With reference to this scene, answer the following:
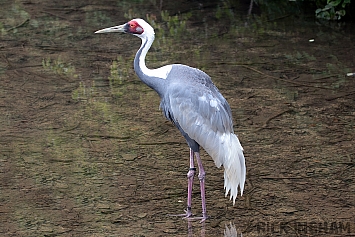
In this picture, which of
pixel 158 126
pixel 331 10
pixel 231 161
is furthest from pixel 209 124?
pixel 331 10

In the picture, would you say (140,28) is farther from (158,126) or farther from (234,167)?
(158,126)

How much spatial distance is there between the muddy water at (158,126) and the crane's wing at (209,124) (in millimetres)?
344

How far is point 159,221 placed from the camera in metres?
4.80

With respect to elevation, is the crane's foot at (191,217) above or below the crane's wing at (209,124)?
below

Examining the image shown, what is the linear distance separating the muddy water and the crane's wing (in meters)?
0.34

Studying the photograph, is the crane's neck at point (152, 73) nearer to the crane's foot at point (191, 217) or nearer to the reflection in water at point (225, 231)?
the crane's foot at point (191, 217)

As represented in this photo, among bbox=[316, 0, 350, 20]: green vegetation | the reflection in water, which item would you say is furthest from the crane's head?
bbox=[316, 0, 350, 20]: green vegetation

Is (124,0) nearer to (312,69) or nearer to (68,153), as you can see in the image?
(312,69)

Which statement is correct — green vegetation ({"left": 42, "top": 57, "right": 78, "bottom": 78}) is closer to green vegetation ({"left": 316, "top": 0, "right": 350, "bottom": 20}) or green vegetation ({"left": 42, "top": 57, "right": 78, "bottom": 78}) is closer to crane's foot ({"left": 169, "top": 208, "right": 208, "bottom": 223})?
crane's foot ({"left": 169, "top": 208, "right": 208, "bottom": 223})

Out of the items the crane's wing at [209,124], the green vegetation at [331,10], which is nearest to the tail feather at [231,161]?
the crane's wing at [209,124]

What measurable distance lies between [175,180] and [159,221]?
670 millimetres

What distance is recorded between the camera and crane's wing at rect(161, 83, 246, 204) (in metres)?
4.84

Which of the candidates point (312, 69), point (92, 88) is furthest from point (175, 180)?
point (312, 69)

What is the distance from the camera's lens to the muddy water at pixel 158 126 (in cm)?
488
